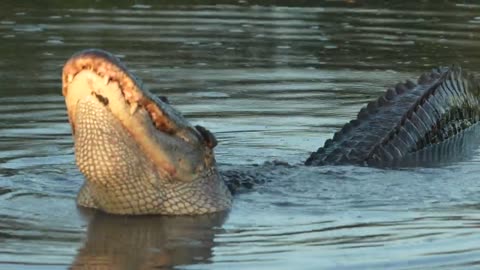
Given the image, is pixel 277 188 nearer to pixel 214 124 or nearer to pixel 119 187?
pixel 119 187

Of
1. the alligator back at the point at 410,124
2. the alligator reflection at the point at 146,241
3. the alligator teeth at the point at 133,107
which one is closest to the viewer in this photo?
the alligator reflection at the point at 146,241

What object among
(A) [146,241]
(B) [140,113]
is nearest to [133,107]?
(B) [140,113]

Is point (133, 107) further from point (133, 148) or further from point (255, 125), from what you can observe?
point (255, 125)

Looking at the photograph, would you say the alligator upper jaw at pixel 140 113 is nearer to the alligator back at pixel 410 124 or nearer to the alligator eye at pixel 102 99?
the alligator eye at pixel 102 99

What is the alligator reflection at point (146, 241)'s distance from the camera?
747 centimetres

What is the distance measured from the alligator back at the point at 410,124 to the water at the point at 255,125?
35cm

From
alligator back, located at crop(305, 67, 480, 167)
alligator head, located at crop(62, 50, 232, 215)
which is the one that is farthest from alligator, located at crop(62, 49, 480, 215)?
alligator back, located at crop(305, 67, 480, 167)

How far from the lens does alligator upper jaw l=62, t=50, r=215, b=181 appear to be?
25.3 ft

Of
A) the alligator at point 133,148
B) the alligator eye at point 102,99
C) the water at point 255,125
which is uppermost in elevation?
the alligator eye at point 102,99

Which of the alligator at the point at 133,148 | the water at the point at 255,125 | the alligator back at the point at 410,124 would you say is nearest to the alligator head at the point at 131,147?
the alligator at the point at 133,148

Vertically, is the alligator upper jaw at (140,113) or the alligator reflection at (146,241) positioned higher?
the alligator upper jaw at (140,113)

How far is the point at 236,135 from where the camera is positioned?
1153cm

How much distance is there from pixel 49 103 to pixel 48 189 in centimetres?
357

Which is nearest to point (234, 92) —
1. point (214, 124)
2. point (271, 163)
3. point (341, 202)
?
point (214, 124)
